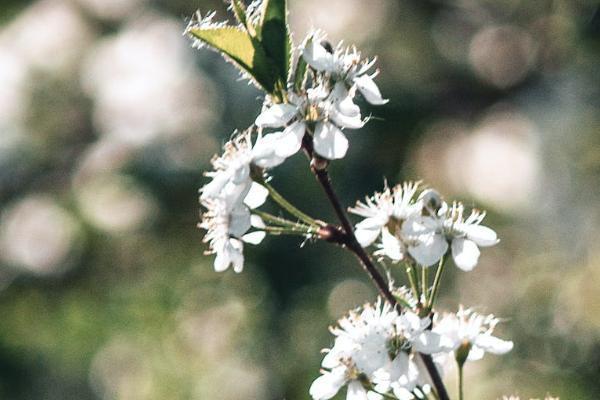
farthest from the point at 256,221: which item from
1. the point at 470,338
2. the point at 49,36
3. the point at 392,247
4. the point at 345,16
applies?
the point at 49,36

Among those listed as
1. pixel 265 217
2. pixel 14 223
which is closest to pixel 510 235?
pixel 14 223

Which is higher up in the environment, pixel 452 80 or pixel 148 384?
pixel 452 80

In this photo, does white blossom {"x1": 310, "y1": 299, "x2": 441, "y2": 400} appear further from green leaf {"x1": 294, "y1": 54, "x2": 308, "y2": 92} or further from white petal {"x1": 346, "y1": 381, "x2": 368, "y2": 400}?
green leaf {"x1": 294, "y1": 54, "x2": 308, "y2": 92}

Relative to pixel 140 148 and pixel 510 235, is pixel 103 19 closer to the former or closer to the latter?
pixel 140 148

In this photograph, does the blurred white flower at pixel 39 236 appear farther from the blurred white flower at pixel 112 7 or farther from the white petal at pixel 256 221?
the white petal at pixel 256 221

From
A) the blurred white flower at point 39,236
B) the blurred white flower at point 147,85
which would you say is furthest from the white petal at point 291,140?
the blurred white flower at point 39,236

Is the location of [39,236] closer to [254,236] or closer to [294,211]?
[254,236]
